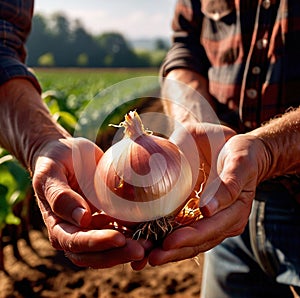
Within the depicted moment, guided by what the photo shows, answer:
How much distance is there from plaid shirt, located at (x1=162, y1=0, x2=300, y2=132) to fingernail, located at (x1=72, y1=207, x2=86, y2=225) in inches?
32.0

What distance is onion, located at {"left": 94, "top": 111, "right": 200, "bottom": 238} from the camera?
115 cm

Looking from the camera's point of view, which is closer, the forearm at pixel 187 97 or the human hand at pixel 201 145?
the human hand at pixel 201 145

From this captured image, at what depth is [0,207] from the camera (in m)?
2.90

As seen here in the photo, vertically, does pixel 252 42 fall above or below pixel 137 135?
above

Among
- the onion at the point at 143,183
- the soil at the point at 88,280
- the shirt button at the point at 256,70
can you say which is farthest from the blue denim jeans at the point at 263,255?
the soil at the point at 88,280

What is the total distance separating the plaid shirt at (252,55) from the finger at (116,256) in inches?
31.7

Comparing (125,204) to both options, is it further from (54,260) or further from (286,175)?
(54,260)

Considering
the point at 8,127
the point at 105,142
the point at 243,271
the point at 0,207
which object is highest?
the point at 8,127

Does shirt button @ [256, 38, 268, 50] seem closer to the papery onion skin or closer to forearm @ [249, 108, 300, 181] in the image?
forearm @ [249, 108, 300, 181]

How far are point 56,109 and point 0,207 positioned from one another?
1316 mm

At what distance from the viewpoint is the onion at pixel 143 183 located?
1.15m

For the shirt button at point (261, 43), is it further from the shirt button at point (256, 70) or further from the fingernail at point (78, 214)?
the fingernail at point (78, 214)

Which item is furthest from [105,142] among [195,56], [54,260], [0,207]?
[195,56]

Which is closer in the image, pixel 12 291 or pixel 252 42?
pixel 252 42
